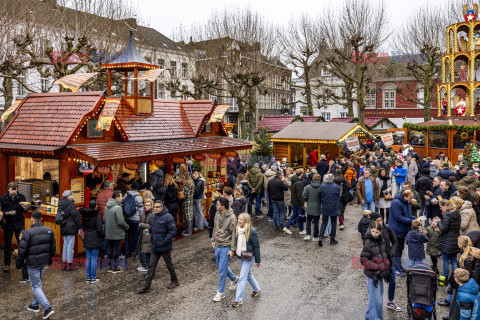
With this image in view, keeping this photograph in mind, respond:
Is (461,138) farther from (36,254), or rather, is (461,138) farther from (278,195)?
(36,254)

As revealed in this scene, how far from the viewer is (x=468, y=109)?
24641 mm

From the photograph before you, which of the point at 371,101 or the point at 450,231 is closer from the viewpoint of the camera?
the point at 450,231

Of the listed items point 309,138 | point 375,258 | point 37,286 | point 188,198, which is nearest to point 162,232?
point 37,286

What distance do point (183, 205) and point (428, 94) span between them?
25432 millimetres

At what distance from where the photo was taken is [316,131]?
73.3ft

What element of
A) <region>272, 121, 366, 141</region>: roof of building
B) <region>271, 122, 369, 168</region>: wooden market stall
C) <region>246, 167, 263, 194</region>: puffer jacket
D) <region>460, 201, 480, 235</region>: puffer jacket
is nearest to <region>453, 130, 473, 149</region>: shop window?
<region>271, 122, 369, 168</region>: wooden market stall

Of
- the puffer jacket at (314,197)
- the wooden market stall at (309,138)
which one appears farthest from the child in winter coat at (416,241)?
the wooden market stall at (309,138)

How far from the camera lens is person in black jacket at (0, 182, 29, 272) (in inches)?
348

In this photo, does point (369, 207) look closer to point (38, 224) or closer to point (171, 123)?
point (171, 123)

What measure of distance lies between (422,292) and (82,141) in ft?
27.4

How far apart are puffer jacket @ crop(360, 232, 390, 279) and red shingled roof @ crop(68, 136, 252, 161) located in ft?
20.4

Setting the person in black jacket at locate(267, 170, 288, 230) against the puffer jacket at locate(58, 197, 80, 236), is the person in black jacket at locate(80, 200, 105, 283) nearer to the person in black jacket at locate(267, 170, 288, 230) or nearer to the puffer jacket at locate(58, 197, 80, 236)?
the puffer jacket at locate(58, 197, 80, 236)

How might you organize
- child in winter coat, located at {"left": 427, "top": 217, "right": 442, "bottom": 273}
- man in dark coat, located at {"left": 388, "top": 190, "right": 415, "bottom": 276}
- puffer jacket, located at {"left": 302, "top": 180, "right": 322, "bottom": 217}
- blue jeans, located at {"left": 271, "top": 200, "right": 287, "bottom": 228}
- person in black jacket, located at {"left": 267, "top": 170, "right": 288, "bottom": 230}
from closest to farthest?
child in winter coat, located at {"left": 427, "top": 217, "right": 442, "bottom": 273}
man in dark coat, located at {"left": 388, "top": 190, "right": 415, "bottom": 276}
puffer jacket, located at {"left": 302, "top": 180, "right": 322, "bottom": 217}
person in black jacket, located at {"left": 267, "top": 170, "right": 288, "bottom": 230}
blue jeans, located at {"left": 271, "top": 200, "right": 287, "bottom": 228}

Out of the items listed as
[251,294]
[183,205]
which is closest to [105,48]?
[183,205]
